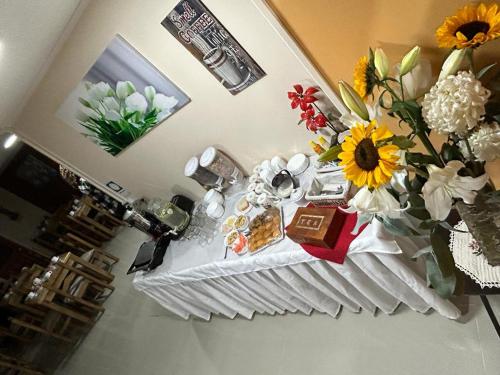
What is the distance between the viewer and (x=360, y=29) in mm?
1074

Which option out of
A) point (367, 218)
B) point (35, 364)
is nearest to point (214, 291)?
point (367, 218)

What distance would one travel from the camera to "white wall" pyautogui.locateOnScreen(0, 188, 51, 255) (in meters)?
4.48

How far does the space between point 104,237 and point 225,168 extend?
2.82m

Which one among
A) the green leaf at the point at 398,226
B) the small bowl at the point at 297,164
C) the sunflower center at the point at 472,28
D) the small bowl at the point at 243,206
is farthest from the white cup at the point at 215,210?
the sunflower center at the point at 472,28

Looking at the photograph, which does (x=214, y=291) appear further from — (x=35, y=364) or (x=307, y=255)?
(x=35, y=364)

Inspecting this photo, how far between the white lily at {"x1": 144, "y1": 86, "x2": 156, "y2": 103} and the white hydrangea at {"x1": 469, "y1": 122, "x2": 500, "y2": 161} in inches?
56.9

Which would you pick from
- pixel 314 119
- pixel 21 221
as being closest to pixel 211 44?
pixel 314 119

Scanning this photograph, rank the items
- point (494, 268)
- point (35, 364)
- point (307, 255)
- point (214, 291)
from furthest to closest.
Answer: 1. point (35, 364)
2. point (214, 291)
3. point (307, 255)
4. point (494, 268)

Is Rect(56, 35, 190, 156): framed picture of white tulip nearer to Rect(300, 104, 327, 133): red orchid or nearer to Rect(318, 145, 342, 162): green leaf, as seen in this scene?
Rect(300, 104, 327, 133): red orchid

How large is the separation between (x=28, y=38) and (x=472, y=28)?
1.51 m

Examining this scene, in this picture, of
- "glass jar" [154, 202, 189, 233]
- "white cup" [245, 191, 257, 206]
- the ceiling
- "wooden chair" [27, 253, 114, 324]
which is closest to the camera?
the ceiling

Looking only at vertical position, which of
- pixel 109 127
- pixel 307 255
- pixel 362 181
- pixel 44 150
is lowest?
pixel 307 255

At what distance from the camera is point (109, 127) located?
2012mm

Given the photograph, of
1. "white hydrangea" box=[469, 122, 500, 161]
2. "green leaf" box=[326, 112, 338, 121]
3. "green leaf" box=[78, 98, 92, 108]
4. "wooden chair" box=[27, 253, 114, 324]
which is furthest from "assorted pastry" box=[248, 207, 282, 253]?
"wooden chair" box=[27, 253, 114, 324]
